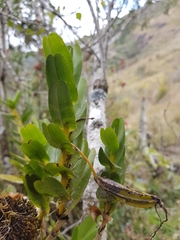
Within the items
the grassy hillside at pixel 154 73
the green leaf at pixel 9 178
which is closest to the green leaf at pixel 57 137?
the green leaf at pixel 9 178

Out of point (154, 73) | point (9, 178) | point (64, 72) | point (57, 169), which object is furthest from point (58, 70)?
point (154, 73)

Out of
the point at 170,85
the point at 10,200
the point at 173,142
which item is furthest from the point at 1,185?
the point at 170,85

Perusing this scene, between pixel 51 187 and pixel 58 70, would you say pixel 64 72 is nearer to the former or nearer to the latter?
pixel 58 70

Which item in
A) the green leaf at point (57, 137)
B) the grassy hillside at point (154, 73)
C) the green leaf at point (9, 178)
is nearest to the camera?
the green leaf at point (57, 137)

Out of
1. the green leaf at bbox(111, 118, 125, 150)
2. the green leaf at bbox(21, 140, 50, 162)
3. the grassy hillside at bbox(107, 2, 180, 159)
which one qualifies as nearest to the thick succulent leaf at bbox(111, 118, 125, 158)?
the green leaf at bbox(111, 118, 125, 150)

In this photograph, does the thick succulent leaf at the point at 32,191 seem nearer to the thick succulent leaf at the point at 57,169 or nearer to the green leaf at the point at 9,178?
the thick succulent leaf at the point at 57,169
